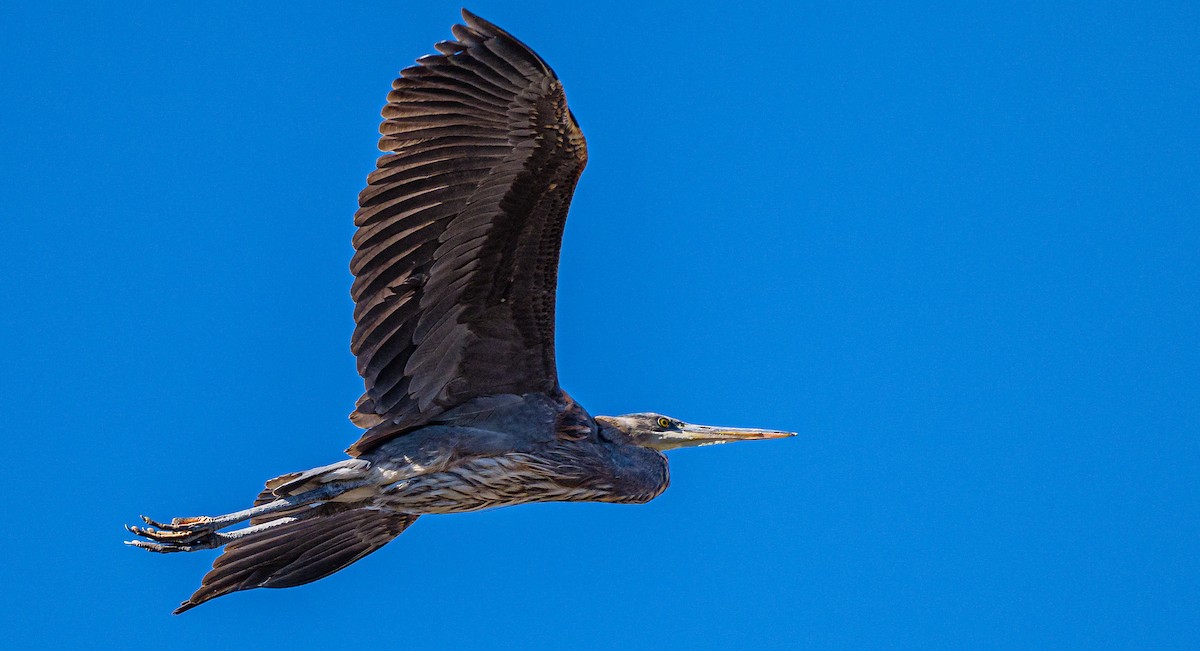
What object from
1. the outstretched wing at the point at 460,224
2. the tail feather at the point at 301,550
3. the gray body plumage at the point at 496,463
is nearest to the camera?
the outstretched wing at the point at 460,224

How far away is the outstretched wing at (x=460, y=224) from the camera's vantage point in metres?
10.8

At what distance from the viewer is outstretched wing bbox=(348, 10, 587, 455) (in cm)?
1083

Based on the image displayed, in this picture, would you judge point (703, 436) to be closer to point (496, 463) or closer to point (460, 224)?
point (496, 463)

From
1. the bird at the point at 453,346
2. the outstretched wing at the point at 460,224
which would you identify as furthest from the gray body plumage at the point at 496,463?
the outstretched wing at the point at 460,224

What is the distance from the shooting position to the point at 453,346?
11.5 meters

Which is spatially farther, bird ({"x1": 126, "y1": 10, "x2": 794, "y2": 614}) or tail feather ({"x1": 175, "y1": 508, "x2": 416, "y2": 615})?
tail feather ({"x1": 175, "y1": 508, "x2": 416, "y2": 615})

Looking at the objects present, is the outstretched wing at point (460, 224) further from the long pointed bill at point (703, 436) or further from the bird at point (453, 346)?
the long pointed bill at point (703, 436)

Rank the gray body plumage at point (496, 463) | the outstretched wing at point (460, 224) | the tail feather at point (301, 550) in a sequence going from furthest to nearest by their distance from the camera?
the tail feather at point (301, 550) < the gray body plumage at point (496, 463) < the outstretched wing at point (460, 224)

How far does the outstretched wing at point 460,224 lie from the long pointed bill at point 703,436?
4.69 ft

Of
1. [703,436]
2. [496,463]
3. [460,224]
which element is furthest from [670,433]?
[460,224]

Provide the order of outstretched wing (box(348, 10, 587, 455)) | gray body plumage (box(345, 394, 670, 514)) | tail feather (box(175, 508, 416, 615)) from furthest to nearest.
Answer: tail feather (box(175, 508, 416, 615))
gray body plumage (box(345, 394, 670, 514))
outstretched wing (box(348, 10, 587, 455))

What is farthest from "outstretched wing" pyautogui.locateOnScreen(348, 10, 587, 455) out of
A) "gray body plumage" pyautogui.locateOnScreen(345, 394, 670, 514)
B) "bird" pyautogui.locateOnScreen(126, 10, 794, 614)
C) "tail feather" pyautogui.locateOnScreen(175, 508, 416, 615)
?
"tail feather" pyautogui.locateOnScreen(175, 508, 416, 615)

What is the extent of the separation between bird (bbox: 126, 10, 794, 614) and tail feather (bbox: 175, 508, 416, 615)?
0.03 ft

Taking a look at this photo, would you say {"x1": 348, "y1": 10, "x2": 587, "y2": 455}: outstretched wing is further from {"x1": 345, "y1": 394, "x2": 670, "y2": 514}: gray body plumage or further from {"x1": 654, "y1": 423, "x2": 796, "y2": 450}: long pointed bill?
{"x1": 654, "y1": 423, "x2": 796, "y2": 450}: long pointed bill
